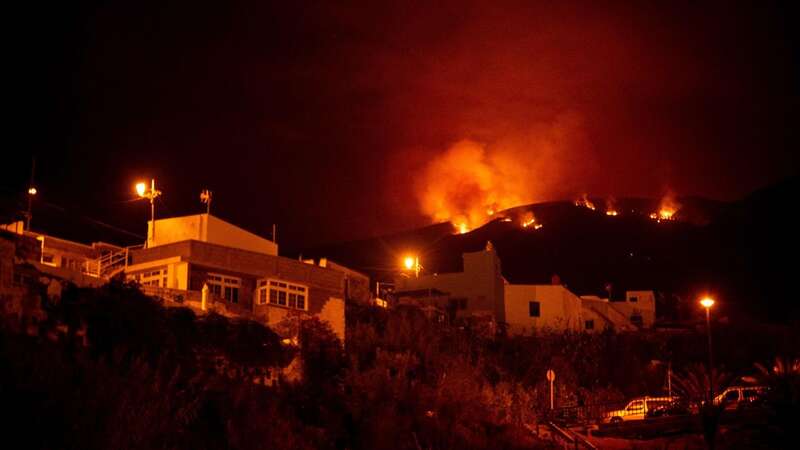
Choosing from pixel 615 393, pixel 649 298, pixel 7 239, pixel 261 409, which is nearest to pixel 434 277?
pixel 615 393

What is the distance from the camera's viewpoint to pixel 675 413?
3734 centimetres

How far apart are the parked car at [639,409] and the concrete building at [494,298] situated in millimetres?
18757

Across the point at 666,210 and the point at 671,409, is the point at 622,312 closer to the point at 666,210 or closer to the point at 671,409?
the point at 671,409

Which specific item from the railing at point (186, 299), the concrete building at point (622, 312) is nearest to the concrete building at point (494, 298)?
the concrete building at point (622, 312)

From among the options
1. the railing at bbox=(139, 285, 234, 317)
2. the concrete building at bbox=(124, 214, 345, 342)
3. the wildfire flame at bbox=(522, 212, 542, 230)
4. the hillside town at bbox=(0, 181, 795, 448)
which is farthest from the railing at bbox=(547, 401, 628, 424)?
the wildfire flame at bbox=(522, 212, 542, 230)

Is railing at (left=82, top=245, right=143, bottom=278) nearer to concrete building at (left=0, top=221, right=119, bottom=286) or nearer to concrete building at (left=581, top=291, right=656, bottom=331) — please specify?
concrete building at (left=0, top=221, right=119, bottom=286)

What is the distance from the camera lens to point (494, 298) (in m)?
60.0

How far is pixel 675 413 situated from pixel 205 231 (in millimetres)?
21782

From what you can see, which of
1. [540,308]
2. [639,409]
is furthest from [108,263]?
[540,308]

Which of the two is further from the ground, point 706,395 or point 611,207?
point 611,207

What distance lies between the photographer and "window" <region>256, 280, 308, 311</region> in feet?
123

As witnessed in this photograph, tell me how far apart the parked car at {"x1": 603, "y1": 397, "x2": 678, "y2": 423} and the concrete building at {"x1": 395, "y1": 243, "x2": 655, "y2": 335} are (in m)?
18.8

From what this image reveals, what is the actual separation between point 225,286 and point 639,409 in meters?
18.8

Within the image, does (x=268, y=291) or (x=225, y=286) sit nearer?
(x=225, y=286)
